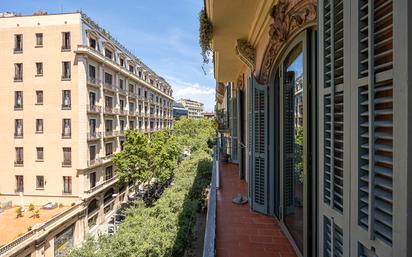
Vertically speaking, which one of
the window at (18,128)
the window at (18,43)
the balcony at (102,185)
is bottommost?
the balcony at (102,185)

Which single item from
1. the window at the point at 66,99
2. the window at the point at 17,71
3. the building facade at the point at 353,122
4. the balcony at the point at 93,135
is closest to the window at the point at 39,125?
the window at the point at 66,99

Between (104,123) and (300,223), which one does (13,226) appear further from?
(300,223)

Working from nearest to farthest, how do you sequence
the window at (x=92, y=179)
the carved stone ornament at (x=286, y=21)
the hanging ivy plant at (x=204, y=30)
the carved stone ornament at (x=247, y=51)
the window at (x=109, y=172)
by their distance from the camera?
1. the carved stone ornament at (x=286, y=21)
2. the hanging ivy plant at (x=204, y=30)
3. the carved stone ornament at (x=247, y=51)
4. the window at (x=92, y=179)
5. the window at (x=109, y=172)

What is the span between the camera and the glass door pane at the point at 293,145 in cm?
365

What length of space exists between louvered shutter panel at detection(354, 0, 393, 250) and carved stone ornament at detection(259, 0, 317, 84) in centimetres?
163

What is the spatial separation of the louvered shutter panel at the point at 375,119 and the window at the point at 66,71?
22250 millimetres

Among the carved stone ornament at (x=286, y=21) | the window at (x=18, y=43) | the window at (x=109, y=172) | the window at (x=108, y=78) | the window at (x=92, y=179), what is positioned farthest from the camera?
the window at (x=109, y=172)

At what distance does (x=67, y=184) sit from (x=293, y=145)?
20.6 m

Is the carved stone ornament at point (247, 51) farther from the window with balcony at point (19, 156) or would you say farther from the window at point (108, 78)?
the window with balcony at point (19, 156)

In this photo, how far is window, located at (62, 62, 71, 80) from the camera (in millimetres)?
19663

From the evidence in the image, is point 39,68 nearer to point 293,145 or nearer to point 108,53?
point 108,53

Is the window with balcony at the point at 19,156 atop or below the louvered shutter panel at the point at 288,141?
below

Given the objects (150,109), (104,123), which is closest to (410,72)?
(104,123)

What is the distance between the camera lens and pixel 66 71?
19781 mm
